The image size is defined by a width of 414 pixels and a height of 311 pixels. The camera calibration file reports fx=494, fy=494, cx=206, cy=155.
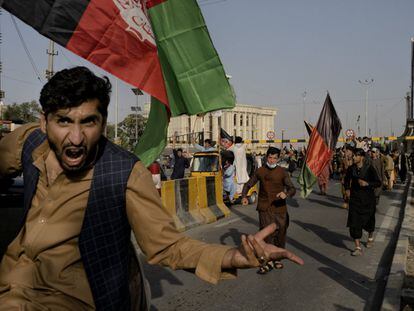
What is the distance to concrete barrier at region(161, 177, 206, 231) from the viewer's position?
34.2ft

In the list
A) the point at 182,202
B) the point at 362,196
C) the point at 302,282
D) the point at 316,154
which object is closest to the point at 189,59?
the point at 302,282

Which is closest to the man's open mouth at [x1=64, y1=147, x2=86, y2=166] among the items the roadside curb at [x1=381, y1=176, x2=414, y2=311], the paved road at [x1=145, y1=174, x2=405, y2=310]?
the paved road at [x1=145, y1=174, x2=405, y2=310]

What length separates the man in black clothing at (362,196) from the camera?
8.55 meters

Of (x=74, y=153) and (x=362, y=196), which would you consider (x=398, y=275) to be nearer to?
(x=362, y=196)

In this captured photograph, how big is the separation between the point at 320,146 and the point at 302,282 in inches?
163

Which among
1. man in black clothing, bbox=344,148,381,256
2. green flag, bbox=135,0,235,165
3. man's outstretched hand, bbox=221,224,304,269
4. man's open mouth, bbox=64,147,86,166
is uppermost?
green flag, bbox=135,0,235,165

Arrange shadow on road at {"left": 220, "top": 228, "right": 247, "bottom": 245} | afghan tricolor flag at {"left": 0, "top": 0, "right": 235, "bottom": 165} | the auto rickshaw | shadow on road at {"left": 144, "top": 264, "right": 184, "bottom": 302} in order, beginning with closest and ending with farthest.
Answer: afghan tricolor flag at {"left": 0, "top": 0, "right": 235, "bottom": 165} < shadow on road at {"left": 144, "top": 264, "right": 184, "bottom": 302} < shadow on road at {"left": 220, "top": 228, "right": 247, "bottom": 245} < the auto rickshaw

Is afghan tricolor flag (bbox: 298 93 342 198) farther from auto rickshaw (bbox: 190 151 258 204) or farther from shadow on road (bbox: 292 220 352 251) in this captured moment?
auto rickshaw (bbox: 190 151 258 204)

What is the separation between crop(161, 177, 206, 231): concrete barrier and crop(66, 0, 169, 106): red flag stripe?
7115mm

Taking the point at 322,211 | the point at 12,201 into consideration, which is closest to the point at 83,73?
the point at 12,201

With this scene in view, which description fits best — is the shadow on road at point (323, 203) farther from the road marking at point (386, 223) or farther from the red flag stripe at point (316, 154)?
the red flag stripe at point (316, 154)

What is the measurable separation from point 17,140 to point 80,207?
2.05 ft

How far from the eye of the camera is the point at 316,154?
9836mm

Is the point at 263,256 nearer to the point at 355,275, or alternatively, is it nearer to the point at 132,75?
the point at 132,75
